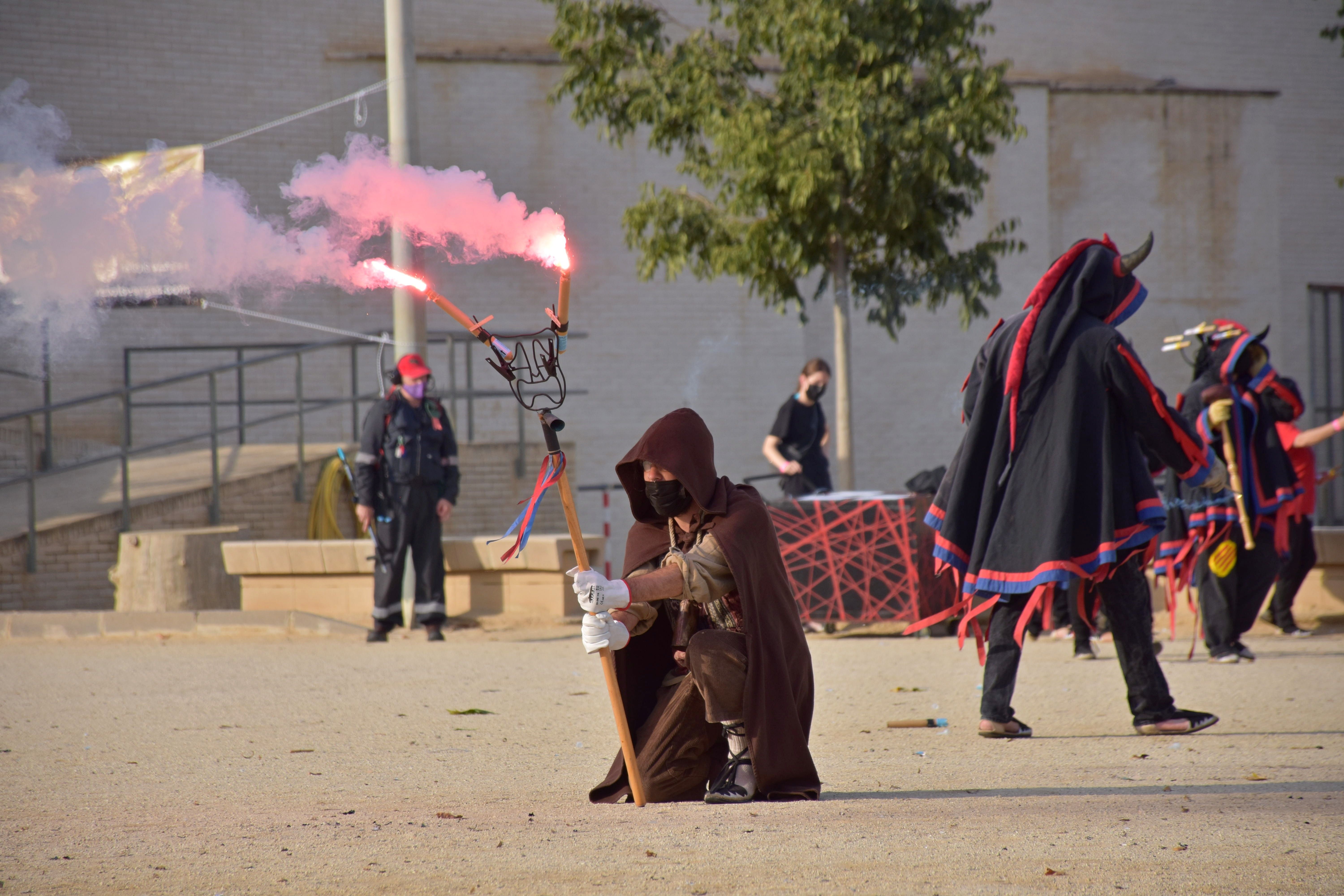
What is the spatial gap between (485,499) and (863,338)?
5.69m

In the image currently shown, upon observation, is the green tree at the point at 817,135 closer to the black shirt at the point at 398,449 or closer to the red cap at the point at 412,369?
the red cap at the point at 412,369

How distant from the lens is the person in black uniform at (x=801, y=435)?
9609mm

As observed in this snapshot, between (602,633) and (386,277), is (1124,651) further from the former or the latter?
(386,277)

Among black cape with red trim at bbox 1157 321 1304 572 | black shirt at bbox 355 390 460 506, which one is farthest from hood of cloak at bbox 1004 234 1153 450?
black shirt at bbox 355 390 460 506

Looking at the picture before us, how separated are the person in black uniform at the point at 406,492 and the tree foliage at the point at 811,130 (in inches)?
126

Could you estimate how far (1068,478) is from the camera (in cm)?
500

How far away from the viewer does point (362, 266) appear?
4.35 m

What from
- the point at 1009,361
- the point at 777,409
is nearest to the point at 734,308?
the point at 777,409

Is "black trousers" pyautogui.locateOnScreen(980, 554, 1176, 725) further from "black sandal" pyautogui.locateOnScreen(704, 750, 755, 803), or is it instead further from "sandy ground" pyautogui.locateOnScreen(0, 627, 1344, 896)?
"black sandal" pyautogui.locateOnScreen(704, 750, 755, 803)

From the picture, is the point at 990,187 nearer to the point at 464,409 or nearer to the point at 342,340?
the point at 464,409

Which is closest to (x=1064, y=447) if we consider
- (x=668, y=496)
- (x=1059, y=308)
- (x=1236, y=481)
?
(x=1059, y=308)

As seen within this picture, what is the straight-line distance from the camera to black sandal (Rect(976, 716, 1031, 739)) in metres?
5.08

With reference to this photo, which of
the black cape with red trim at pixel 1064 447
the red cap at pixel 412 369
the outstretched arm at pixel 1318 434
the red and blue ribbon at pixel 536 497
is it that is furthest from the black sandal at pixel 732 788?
the outstretched arm at pixel 1318 434

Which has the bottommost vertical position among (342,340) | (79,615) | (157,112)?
(79,615)
